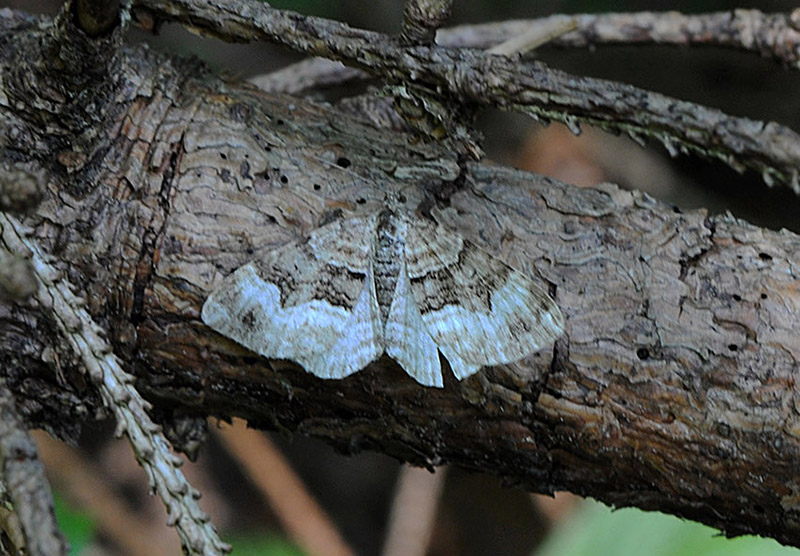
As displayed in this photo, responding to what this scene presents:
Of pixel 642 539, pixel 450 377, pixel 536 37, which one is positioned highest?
pixel 536 37

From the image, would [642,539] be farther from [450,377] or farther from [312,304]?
[312,304]

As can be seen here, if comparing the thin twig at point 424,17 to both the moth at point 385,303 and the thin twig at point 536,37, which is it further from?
the thin twig at point 536,37

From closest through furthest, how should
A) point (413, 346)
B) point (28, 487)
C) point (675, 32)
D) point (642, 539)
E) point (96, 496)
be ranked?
1. point (28, 487)
2. point (413, 346)
3. point (675, 32)
4. point (642, 539)
5. point (96, 496)

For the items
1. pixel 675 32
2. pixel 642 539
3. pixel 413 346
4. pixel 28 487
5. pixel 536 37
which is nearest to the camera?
pixel 28 487

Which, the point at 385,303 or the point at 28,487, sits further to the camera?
the point at 385,303

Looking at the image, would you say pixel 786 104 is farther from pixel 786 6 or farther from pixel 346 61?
pixel 346 61

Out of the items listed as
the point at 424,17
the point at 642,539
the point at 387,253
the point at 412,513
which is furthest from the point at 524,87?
the point at 412,513

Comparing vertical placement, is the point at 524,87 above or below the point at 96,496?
above
